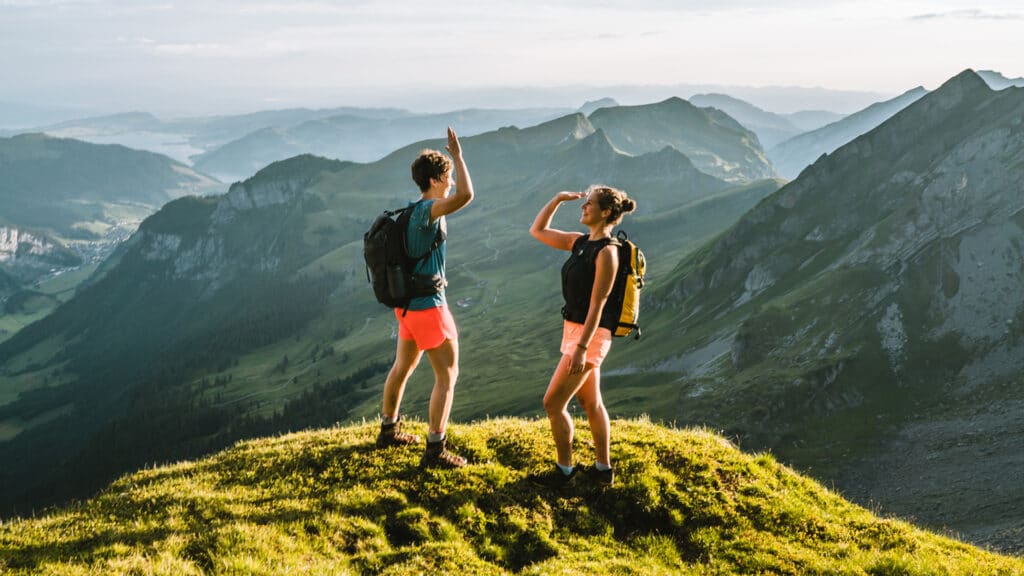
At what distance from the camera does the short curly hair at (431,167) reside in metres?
12.2

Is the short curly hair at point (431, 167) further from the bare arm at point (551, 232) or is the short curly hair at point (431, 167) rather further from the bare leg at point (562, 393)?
the bare leg at point (562, 393)

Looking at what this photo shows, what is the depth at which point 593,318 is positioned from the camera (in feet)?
38.3

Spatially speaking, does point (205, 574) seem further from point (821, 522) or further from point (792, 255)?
point (792, 255)

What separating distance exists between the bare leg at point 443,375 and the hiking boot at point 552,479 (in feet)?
7.10

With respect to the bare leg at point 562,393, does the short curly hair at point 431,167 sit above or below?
above

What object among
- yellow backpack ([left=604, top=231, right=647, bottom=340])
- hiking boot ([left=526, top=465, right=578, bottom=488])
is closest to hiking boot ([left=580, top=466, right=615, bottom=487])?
hiking boot ([left=526, top=465, right=578, bottom=488])

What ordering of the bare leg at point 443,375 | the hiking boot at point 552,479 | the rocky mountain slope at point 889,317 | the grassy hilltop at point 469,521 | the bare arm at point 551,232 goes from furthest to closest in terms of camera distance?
the rocky mountain slope at point 889,317
the hiking boot at point 552,479
the bare arm at point 551,232
the bare leg at point 443,375
the grassy hilltop at point 469,521

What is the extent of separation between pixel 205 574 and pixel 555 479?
21.5 ft

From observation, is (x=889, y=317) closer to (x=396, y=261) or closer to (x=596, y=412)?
(x=596, y=412)

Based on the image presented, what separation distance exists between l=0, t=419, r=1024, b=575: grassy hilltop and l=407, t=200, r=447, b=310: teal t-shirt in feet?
11.6

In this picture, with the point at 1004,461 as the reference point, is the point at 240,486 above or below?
above

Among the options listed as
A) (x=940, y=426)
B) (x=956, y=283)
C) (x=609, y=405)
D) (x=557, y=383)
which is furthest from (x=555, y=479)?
(x=956, y=283)

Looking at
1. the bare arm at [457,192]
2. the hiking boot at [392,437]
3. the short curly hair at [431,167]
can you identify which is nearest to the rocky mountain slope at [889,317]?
the hiking boot at [392,437]

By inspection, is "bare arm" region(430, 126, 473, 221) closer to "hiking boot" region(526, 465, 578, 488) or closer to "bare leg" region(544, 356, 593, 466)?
"bare leg" region(544, 356, 593, 466)
